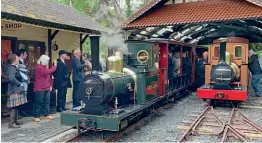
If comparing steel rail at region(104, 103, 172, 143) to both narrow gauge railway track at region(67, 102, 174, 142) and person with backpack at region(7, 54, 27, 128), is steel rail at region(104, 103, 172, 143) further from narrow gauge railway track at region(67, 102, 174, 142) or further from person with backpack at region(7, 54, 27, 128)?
person with backpack at region(7, 54, 27, 128)

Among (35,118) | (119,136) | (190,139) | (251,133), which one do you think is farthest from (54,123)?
(251,133)

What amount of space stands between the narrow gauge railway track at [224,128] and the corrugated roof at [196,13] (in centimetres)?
400

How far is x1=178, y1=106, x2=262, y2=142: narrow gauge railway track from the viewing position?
6184 millimetres

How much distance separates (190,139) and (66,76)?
3.96m

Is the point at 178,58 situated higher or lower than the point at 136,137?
higher

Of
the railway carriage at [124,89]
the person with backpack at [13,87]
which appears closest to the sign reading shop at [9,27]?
the person with backpack at [13,87]

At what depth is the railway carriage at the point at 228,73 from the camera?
30.3 feet

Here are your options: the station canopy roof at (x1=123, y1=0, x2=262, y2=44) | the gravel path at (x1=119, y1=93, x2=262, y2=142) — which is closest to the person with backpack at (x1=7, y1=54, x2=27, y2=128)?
the gravel path at (x1=119, y1=93, x2=262, y2=142)

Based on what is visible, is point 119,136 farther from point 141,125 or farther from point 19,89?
point 19,89

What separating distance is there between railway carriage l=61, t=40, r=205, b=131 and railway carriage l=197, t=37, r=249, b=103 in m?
1.41

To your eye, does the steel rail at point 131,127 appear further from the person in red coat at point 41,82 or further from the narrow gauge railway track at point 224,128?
the person in red coat at point 41,82

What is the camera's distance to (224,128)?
684 centimetres

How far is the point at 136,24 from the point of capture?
38.9 ft

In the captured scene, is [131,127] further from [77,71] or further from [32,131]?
[77,71]
